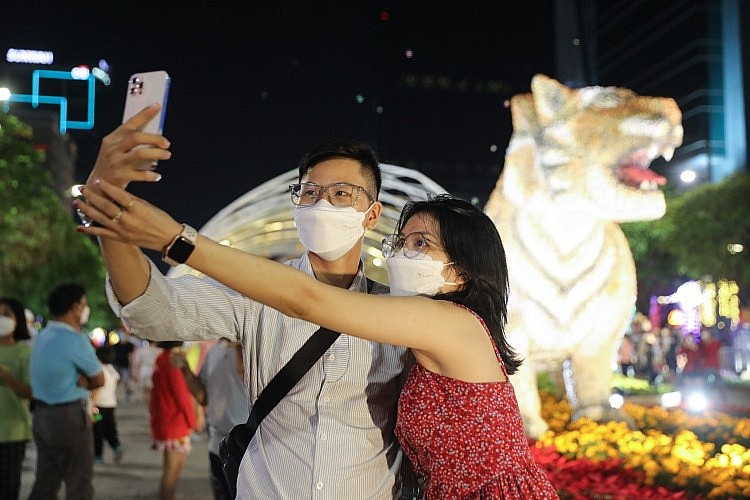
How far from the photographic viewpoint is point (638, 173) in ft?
23.6

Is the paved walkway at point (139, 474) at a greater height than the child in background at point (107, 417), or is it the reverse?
the child in background at point (107, 417)

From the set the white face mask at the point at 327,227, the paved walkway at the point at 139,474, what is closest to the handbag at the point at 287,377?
the white face mask at the point at 327,227

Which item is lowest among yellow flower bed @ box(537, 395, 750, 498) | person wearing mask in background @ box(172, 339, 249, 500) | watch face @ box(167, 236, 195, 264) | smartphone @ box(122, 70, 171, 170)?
yellow flower bed @ box(537, 395, 750, 498)

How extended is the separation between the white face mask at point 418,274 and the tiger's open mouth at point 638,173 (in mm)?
4761

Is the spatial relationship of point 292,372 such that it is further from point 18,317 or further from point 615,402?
point 615,402

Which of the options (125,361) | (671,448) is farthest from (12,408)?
(125,361)

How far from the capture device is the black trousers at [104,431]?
36.1ft

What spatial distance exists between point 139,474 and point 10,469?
4287mm

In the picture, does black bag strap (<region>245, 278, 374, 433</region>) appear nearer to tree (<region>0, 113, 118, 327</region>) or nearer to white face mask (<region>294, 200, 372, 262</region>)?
white face mask (<region>294, 200, 372, 262</region>)

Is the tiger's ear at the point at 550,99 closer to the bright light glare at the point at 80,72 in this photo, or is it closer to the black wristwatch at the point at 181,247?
the black wristwatch at the point at 181,247

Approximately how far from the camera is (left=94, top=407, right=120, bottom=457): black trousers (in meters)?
11.0

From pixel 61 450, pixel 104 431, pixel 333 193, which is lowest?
pixel 104 431

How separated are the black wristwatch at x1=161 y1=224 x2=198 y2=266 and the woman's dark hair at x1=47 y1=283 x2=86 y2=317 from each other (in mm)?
4736

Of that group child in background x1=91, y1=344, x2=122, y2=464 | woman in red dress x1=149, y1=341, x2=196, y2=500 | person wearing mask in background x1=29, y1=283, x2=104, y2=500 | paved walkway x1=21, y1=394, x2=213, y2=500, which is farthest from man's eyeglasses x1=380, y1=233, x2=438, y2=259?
child in background x1=91, y1=344, x2=122, y2=464
